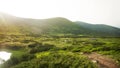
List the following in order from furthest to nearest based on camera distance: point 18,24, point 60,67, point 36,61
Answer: point 18,24
point 36,61
point 60,67

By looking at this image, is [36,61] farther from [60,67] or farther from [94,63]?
[94,63]

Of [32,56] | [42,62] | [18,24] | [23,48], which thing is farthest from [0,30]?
[42,62]

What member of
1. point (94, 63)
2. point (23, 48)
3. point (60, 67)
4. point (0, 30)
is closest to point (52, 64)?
point (60, 67)

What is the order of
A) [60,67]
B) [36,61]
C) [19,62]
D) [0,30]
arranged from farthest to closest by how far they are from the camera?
[0,30], [19,62], [36,61], [60,67]

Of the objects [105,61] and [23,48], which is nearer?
[105,61]

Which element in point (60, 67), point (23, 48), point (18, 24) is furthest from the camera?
point (18, 24)

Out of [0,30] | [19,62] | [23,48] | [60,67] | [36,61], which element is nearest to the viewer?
[60,67]

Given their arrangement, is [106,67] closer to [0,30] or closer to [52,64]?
[52,64]

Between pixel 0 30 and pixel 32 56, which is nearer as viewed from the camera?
pixel 32 56
